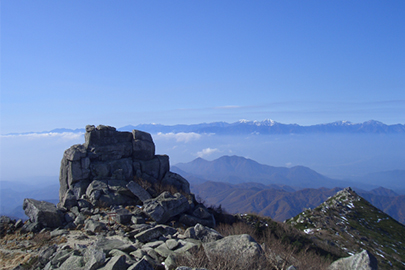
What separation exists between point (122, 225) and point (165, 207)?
376 centimetres

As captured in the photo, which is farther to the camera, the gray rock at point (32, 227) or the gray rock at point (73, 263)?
the gray rock at point (32, 227)

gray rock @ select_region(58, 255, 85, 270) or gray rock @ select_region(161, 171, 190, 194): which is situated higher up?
gray rock @ select_region(58, 255, 85, 270)

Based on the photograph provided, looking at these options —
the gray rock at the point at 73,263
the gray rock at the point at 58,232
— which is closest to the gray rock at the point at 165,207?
the gray rock at the point at 58,232

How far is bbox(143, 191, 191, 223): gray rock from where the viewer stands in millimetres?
21406

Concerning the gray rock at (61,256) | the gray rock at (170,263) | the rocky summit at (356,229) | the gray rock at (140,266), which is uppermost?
the gray rock at (140,266)

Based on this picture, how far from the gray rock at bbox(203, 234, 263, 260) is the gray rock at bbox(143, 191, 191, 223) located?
9.86 meters

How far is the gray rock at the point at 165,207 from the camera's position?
21406 mm

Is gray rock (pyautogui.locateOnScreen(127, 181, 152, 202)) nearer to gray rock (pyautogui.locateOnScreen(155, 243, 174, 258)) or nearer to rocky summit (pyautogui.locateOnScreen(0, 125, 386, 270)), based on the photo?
rocky summit (pyautogui.locateOnScreen(0, 125, 386, 270))

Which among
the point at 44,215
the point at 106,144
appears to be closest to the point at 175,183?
the point at 106,144

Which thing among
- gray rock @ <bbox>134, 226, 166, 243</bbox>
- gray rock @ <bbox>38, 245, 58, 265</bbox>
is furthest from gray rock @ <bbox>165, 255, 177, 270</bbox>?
gray rock @ <bbox>38, 245, 58, 265</bbox>

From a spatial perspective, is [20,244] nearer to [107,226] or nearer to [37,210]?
[37,210]

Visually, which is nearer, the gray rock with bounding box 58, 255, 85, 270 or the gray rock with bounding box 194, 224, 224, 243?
the gray rock with bounding box 58, 255, 85, 270

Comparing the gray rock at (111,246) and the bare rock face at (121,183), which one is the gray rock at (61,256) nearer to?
the gray rock at (111,246)

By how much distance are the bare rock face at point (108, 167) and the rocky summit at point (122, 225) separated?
0.32 ft
